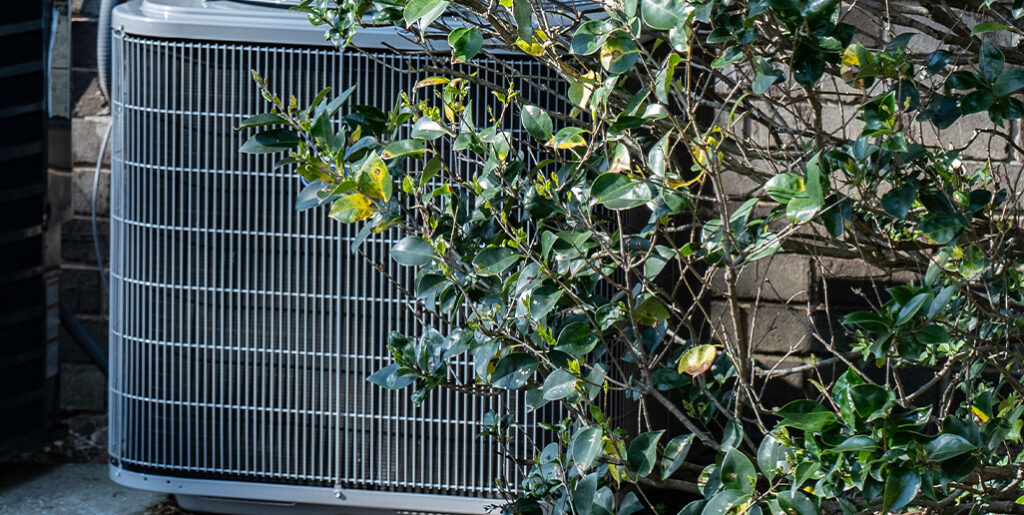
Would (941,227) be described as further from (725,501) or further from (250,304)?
(250,304)

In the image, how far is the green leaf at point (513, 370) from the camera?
150cm

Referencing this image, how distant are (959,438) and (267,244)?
1.79 meters

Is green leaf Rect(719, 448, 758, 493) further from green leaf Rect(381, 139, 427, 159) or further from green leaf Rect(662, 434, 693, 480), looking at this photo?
green leaf Rect(381, 139, 427, 159)

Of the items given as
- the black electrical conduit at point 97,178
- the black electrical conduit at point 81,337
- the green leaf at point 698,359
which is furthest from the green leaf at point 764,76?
the black electrical conduit at point 81,337

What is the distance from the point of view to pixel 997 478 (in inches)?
63.5

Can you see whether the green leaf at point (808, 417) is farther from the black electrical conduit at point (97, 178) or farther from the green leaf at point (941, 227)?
the black electrical conduit at point (97, 178)

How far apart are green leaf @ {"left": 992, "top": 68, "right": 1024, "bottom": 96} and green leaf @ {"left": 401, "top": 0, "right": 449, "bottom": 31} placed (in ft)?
2.09

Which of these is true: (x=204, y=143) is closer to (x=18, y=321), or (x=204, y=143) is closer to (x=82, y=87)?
(x=18, y=321)

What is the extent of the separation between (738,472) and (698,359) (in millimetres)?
187

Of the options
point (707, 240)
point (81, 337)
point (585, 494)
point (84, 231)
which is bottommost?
point (81, 337)

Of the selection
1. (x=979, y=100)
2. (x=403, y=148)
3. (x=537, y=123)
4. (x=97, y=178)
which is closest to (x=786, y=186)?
(x=979, y=100)

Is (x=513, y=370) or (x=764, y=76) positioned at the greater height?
(x=764, y=76)

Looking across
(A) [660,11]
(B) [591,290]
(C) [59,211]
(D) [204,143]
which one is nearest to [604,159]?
(B) [591,290]

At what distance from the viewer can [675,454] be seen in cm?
148
